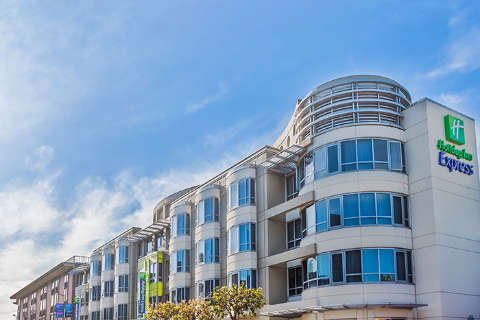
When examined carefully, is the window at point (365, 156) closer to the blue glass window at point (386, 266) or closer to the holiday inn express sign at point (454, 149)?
the holiday inn express sign at point (454, 149)

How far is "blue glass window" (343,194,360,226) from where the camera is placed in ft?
111

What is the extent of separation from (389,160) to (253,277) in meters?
12.9

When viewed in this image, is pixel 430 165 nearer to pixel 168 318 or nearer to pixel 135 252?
pixel 168 318

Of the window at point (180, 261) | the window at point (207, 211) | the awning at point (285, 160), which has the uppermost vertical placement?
the awning at point (285, 160)

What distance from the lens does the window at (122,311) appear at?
63.3 meters

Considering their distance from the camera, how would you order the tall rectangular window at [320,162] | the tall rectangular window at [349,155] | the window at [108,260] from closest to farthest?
the tall rectangular window at [349,155], the tall rectangular window at [320,162], the window at [108,260]

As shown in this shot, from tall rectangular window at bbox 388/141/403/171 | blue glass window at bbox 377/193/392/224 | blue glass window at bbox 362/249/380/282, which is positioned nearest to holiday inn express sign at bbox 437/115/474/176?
tall rectangular window at bbox 388/141/403/171

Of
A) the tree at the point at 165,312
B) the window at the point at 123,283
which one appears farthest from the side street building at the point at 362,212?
the window at the point at 123,283

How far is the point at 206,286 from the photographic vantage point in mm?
46062

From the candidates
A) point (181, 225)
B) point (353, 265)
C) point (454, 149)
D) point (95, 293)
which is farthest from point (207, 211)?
point (95, 293)

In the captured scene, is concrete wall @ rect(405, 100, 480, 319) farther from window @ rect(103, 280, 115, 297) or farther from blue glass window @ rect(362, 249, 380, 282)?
window @ rect(103, 280, 115, 297)

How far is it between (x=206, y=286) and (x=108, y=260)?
87.5 ft

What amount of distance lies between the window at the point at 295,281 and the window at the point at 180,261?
12129mm

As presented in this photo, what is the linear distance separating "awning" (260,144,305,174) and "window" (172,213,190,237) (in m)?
11.6
